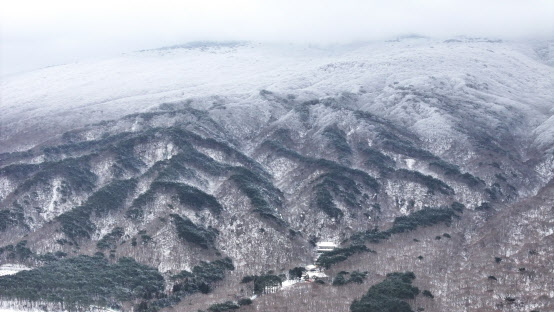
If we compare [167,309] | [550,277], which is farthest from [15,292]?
[550,277]

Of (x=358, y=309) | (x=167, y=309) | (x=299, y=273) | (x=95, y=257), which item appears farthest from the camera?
(x=95, y=257)

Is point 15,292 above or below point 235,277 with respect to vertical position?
above

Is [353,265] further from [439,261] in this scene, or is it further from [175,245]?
[175,245]

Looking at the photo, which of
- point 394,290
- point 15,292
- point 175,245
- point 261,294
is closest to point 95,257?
point 175,245

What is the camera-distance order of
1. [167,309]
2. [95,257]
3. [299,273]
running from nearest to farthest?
[167,309]
[299,273]
[95,257]

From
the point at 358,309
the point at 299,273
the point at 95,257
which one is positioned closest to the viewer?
the point at 358,309

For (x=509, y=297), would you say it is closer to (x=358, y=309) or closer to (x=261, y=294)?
(x=358, y=309)

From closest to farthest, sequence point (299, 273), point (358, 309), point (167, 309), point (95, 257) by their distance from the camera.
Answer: point (358, 309)
point (167, 309)
point (299, 273)
point (95, 257)

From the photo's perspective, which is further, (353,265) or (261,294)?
(353,265)

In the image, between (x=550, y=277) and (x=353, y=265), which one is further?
(x=353, y=265)
